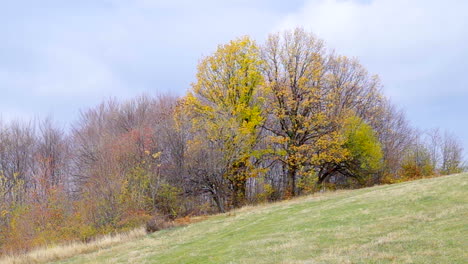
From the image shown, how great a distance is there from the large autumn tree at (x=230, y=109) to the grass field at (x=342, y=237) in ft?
43.2

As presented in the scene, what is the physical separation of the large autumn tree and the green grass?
43.5 feet

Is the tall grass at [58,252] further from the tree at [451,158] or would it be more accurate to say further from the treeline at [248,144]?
the tree at [451,158]

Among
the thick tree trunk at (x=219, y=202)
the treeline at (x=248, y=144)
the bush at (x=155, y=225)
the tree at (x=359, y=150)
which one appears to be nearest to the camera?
the bush at (x=155, y=225)

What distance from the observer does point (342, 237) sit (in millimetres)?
11828

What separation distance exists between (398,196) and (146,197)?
1772 centimetres

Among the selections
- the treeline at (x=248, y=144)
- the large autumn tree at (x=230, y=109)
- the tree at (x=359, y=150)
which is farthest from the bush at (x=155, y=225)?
the tree at (x=359, y=150)

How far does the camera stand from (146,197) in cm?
2895

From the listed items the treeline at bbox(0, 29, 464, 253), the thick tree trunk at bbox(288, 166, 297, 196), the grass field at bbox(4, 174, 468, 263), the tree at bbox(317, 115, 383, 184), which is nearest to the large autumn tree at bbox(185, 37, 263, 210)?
the treeline at bbox(0, 29, 464, 253)

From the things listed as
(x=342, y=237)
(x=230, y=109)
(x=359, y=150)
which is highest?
(x=230, y=109)

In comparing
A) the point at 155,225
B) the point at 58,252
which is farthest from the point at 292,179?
the point at 58,252

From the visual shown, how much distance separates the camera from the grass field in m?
9.23

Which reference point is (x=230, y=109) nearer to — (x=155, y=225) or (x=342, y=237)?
(x=155, y=225)

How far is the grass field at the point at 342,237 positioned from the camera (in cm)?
923

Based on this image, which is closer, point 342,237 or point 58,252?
point 342,237
